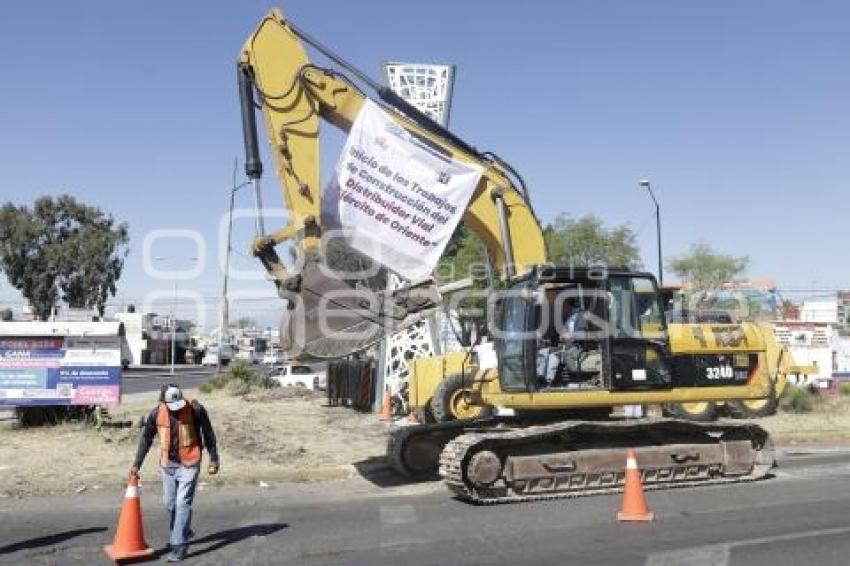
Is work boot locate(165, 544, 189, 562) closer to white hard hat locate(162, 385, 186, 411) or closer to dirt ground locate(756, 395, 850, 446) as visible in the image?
white hard hat locate(162, 385, 186, 411)

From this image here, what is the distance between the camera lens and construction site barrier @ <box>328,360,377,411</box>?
2392 cm

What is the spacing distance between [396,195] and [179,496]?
17.6 ft

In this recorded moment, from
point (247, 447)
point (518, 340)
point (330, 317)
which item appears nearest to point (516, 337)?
point (518, 340)

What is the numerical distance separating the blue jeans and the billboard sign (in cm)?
886

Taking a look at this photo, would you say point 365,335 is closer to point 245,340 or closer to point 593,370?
point 593,370

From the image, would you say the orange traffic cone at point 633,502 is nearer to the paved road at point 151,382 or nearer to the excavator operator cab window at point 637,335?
the excavator operator cab window at point 637,335

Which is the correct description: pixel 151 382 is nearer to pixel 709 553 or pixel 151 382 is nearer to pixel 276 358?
pixel 276 358

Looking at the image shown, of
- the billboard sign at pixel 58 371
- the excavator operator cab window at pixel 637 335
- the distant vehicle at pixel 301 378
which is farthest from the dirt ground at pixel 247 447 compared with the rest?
the distant vehicle at pixel 301 378

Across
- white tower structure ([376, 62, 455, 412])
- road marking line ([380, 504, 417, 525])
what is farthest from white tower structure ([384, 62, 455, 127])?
road marking line ([380, 504, 417, 525])

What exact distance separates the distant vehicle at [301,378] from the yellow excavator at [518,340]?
73.5 feet

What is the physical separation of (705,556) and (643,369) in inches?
154

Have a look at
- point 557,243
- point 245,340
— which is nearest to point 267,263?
point 557,243

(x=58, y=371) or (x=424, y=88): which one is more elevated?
(x=424, y=88)

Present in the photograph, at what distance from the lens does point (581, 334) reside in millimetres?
11750
